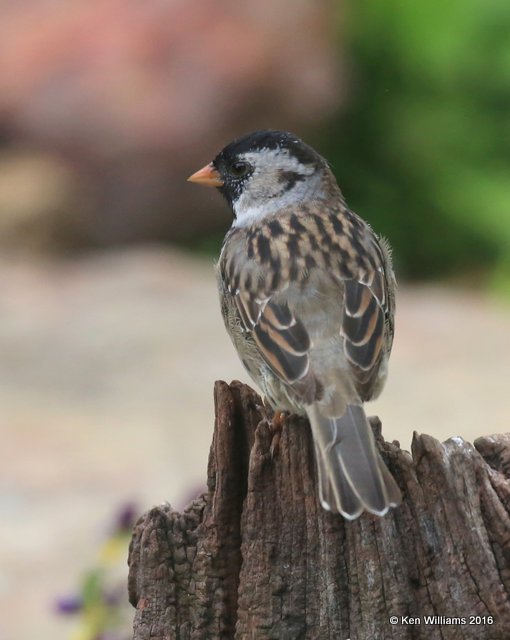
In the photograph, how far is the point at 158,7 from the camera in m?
14.8

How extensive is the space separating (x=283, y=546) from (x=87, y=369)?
7.65 meters

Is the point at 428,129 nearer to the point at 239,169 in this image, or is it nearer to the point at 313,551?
the point at 239,169

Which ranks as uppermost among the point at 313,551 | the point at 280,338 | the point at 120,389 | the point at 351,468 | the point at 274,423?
the point at 120,389

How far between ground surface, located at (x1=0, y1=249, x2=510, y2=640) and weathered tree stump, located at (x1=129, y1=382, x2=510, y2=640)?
375 centimetres

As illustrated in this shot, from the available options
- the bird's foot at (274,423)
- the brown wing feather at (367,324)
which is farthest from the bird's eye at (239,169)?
the bird's foot at (274,423)

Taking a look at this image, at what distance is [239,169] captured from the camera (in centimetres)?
645

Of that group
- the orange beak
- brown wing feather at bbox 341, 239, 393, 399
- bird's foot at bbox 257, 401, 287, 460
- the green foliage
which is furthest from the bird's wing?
the green foliage

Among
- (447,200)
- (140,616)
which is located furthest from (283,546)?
(447,200)

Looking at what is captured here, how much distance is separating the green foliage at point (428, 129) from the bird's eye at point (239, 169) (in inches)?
316

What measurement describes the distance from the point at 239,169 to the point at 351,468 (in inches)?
96.0

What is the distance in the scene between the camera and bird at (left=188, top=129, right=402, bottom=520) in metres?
4.49

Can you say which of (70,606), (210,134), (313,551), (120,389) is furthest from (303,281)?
(210,134)

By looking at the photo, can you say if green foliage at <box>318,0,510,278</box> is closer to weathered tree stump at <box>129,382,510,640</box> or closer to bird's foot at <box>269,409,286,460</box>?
bird's foot at <box>269,409,286,460</box>

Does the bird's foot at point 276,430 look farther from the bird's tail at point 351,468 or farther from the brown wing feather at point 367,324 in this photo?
the brown wing feather at point 367,324
